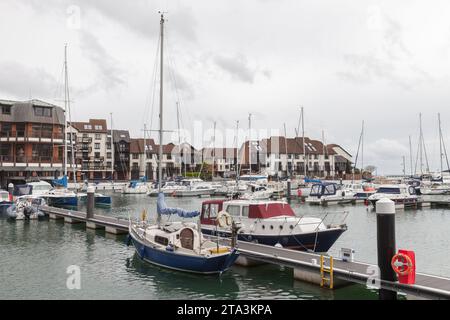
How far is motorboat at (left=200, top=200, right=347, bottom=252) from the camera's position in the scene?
2231 centimetres

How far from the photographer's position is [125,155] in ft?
413

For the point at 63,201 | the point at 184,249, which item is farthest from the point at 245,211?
the point at 63,201

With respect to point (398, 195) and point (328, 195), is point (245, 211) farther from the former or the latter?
point (328, 195)

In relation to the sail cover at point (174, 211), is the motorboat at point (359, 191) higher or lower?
lower

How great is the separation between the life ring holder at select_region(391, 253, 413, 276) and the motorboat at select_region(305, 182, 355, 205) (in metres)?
47.9

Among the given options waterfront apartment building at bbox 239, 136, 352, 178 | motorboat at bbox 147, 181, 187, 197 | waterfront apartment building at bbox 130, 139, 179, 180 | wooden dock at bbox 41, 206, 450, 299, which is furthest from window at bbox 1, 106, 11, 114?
wooden dock at bbox 41, 206, 450, 299

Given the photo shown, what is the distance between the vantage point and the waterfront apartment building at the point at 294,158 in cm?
12494

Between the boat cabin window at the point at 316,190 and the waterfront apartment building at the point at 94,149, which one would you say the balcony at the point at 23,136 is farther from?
the boat cabin window at the point at 316,190

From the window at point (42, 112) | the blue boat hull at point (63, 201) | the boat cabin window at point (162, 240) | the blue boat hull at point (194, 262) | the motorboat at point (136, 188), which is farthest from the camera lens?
the motorboat at point (136, 188)

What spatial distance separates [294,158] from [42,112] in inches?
2920

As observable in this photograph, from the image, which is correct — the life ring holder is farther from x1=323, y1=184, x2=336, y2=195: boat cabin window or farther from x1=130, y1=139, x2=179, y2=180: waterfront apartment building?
x1=130, y1=139, x2=179, y2=180: waterfront apartment building

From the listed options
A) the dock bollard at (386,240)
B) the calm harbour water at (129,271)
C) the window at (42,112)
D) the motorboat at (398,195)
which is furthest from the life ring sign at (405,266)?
the window at (42,112)

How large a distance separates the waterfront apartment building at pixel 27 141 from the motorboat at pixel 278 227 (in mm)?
58117
